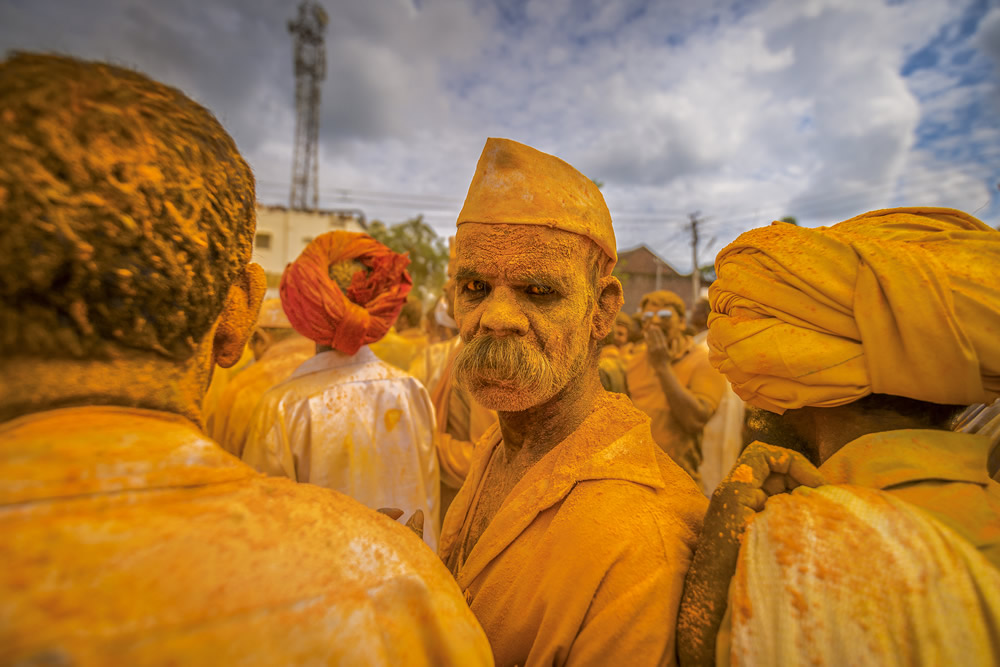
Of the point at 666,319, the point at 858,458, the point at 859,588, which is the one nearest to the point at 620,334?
the point at 666,319

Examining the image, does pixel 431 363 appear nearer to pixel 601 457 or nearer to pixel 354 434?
pixel 354 434

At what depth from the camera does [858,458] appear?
1324mm

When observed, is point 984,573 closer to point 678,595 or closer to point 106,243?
point 678,595

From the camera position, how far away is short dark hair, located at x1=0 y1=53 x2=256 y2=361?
0.69m

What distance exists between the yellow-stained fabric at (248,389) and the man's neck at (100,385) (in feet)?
7.69

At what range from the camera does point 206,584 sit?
2.34 feet

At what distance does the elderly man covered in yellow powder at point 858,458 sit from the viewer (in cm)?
100

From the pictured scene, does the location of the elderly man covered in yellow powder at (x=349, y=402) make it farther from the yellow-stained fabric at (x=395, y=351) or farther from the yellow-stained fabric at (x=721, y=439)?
the yellow-stained fabric at (x=721, y=439)

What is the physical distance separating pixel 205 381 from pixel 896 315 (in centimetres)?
173

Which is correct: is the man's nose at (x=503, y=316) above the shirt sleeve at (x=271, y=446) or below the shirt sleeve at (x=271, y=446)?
above

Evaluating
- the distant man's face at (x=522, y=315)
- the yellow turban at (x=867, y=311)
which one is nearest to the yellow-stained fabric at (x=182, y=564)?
the distant man's face at (x=522, y=315)

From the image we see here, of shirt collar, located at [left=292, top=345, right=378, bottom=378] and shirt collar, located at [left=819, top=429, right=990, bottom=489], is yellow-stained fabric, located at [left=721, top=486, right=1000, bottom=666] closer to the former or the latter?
shirt collar, located at [left=819, top=429, right=990, bottom=489]

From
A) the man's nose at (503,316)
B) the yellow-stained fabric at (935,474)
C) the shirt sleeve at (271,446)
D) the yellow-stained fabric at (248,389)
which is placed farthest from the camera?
the yellow-stained fabric at (248,389)

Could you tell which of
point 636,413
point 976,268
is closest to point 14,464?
point 636,413
